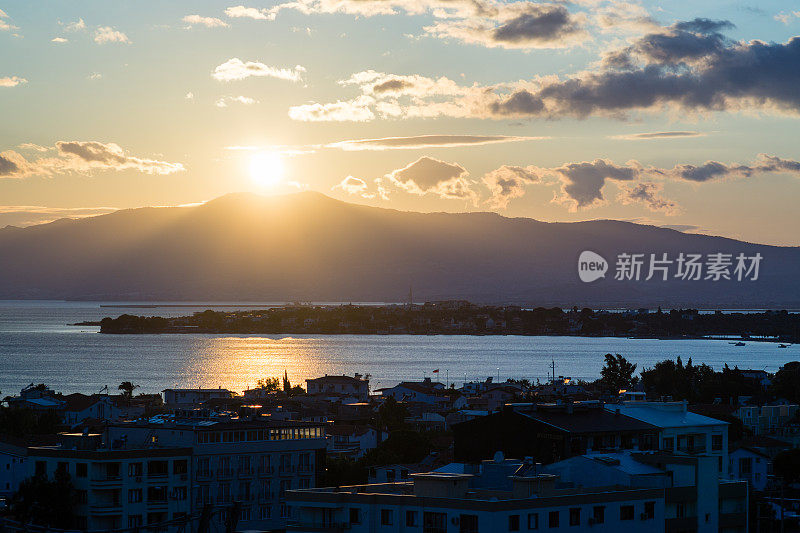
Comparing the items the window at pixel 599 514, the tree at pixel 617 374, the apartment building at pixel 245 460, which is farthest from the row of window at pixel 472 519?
the tree at pixel 617 374

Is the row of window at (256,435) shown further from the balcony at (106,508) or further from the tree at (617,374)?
the tree at (617,374)

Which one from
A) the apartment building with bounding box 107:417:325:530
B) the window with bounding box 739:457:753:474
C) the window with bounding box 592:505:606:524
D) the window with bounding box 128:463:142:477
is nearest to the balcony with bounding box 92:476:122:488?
the window with bounding box 128:463:142:477

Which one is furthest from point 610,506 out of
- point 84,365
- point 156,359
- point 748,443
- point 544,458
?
point 156,359

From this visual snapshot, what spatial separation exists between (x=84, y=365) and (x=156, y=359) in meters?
18.2

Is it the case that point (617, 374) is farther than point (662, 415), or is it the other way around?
point (617, 374)

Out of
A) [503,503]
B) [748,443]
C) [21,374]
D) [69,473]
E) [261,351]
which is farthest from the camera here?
[261,351]

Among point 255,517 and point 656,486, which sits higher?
point 656,486

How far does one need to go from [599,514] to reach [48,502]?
12691 millimetres

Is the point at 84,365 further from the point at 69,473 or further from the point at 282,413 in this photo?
the point at 69,473

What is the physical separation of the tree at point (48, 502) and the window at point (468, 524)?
11.0m

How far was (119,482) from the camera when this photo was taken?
91.6ft

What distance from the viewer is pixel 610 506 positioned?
2116cm

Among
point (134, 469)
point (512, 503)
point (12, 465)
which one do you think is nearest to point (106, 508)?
point (134, 469)

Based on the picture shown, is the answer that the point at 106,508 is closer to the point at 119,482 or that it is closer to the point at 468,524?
the point at 119,482
